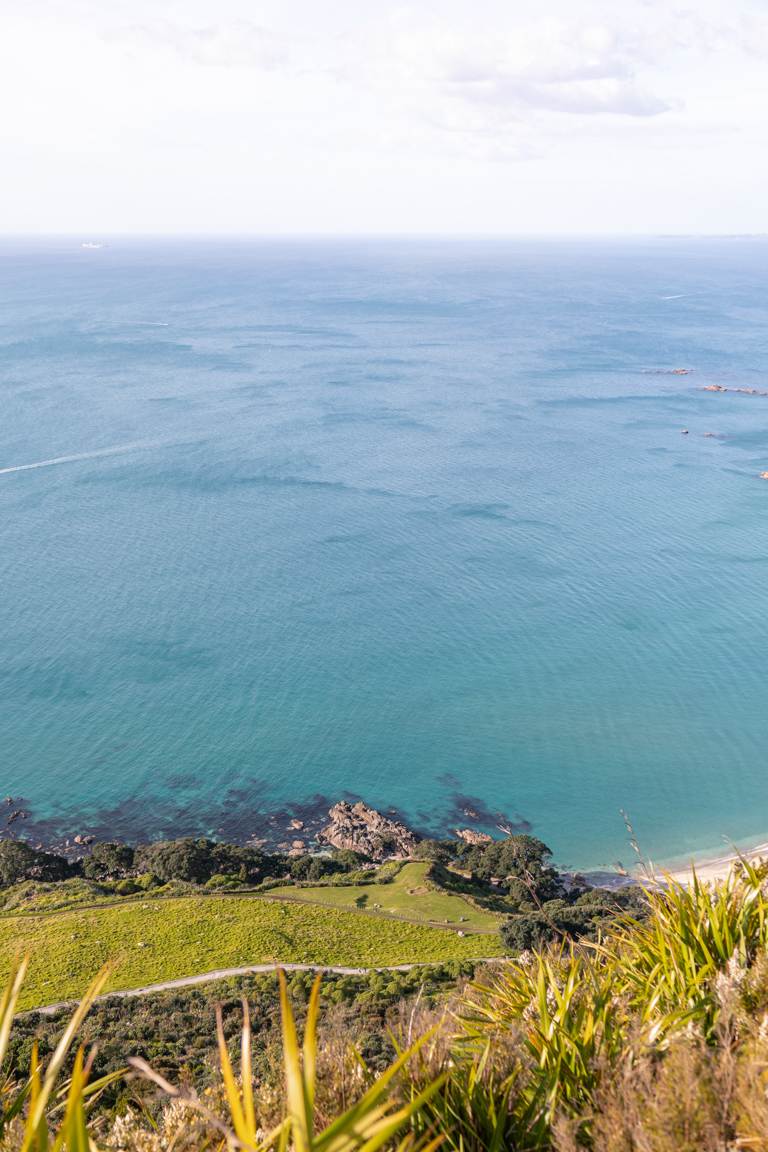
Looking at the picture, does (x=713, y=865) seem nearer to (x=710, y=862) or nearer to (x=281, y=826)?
(x=710, y=862)

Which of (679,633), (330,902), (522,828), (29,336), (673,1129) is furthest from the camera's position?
(29,336)

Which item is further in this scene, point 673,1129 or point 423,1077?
point 423,1077

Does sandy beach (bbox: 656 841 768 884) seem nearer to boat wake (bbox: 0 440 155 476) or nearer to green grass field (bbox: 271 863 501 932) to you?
green grass field (bbox: 271 863 501 932)

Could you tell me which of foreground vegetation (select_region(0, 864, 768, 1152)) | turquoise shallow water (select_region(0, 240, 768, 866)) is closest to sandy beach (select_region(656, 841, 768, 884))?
turquoise shallow water (select_region(0, 240, 768, 866))

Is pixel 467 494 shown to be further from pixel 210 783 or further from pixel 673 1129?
pixel 673 1129

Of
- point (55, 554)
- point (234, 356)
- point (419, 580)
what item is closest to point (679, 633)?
point (419, 580)

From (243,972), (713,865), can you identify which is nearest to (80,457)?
(243,972)

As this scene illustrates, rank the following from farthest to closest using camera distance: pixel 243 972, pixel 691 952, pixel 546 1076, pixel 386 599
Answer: pixel 386 599, pixel 243 972, pixel 691 952, pixel 546 1076
